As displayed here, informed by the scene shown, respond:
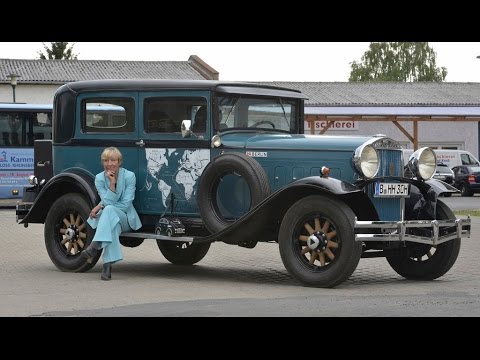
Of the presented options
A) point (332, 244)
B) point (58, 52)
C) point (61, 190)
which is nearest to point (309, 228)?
point (332, 244)

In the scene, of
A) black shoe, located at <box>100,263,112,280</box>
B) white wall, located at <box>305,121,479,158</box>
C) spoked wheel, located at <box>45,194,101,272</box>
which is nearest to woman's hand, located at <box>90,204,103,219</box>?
spoked wheel, located at <box>45,194,101,272</box>

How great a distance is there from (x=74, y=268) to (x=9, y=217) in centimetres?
1440

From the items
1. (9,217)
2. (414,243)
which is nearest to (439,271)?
(414,243)

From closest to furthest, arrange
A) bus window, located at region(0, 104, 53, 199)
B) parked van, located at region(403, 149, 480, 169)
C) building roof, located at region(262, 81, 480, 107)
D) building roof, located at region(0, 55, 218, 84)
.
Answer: bus window, located at region(0, 104, 53, 199) → parked van, located at region(403, 149, 480, 169) → building roof, located at region(0, 55, 218, 84) → building roof, located at region(262, 81, 480, 107)

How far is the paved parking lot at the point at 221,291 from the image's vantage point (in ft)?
28.1

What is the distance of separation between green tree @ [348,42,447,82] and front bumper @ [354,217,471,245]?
90.8m

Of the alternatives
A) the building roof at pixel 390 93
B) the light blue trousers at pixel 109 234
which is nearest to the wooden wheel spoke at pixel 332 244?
the light blue trousers at pixel 109 234

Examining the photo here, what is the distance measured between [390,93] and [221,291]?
200 ft

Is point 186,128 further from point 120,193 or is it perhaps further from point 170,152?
point 120,193

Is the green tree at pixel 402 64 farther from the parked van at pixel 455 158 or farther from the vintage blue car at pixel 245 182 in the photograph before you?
the vintage blue car at pixel 245 182

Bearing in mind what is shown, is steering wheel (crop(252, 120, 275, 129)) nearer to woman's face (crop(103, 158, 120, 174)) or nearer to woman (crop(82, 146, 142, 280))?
woman (crop(82, 146, 142, 280))

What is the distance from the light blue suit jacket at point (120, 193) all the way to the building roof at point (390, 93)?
5308 centimetres

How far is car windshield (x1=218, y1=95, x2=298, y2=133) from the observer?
38.8ft
